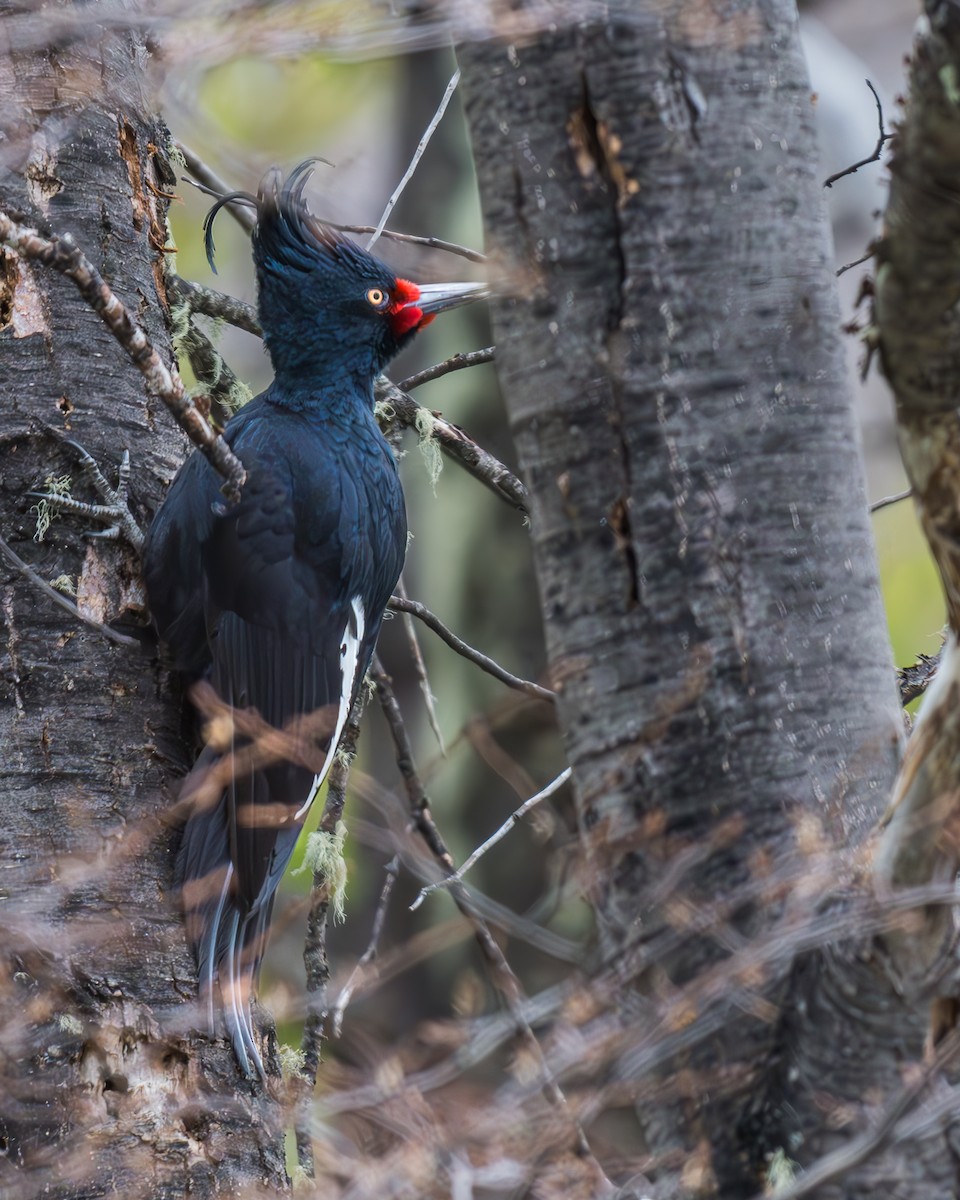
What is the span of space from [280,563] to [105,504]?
37 cm

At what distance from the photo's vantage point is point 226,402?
3197 millimetres

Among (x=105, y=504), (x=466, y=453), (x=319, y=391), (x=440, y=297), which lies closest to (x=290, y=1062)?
(x=105, y=504)

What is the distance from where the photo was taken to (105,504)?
2.59 metres

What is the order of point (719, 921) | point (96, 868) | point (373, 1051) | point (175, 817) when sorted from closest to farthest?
point (719, 921) < point (373, 1051) < point (96, 868) < point (175, 817)

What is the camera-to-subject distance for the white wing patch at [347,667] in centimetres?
284

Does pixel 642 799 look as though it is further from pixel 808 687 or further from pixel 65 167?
pixel 65 167

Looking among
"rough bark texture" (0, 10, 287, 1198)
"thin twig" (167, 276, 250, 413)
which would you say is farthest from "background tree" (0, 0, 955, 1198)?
"thin twig" (167, 276, 250, 413)

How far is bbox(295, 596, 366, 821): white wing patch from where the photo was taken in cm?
284

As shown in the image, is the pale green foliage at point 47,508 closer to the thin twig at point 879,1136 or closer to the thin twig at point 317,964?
the thin twig at point 317,964

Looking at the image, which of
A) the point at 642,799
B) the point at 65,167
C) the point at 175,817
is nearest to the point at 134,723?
the point at 175,817

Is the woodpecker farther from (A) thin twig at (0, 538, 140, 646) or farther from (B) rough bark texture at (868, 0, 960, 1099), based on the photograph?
(B) rough bark texture at (868, 0, 960, 1099)

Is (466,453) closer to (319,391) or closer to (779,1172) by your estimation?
(319,391)

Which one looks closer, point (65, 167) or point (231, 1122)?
point (231, 1122)

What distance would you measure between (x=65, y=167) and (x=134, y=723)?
1032mm
